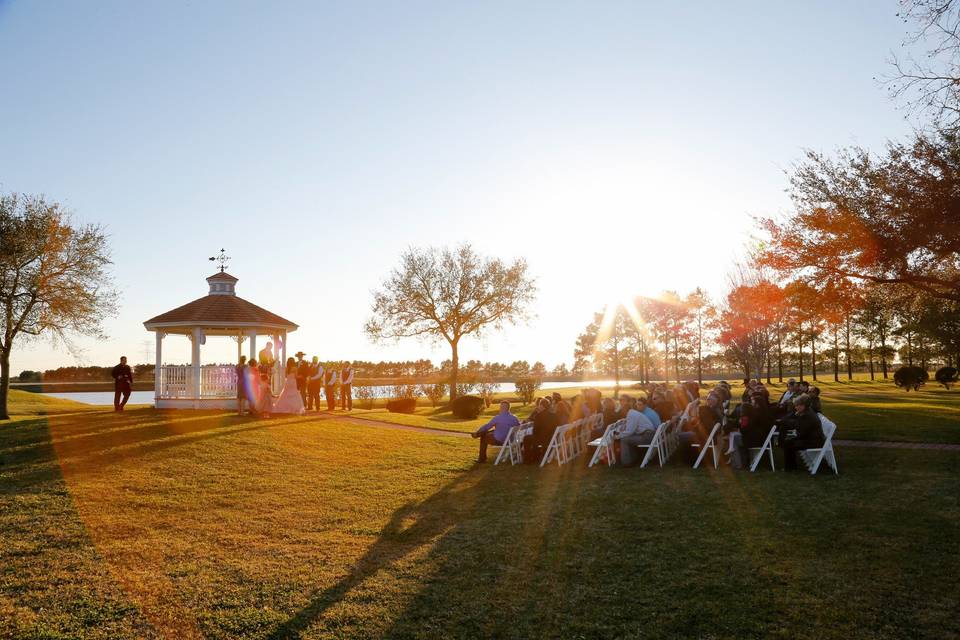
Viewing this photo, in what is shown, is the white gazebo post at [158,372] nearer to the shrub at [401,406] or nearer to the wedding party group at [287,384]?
the wedding party group at [287,384]

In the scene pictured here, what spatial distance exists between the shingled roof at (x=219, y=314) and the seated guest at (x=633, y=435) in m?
14.9

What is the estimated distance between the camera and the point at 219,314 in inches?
889

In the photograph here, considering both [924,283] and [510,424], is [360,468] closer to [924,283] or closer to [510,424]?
[510,424]

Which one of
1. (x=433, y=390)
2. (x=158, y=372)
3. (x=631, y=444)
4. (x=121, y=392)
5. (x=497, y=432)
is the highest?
(x=158, y=372)

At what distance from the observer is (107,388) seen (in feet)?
197

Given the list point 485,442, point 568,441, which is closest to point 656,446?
point 568,441

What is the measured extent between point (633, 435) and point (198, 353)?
16.2 metres

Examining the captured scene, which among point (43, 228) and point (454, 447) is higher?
point (43, 228)

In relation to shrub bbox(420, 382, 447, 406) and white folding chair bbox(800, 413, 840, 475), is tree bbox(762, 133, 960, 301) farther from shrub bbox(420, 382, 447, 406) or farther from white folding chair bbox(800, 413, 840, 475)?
shrub bbox(420, 382, 447, 406)

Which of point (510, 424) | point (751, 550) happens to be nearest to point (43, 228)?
point (510, 424)

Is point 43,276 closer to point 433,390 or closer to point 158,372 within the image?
point 158,372

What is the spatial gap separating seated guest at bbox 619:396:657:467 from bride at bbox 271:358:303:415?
12.2 metres

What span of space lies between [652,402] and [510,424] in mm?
3144

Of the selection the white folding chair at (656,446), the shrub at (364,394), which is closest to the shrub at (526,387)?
the shrub at (364,394)
